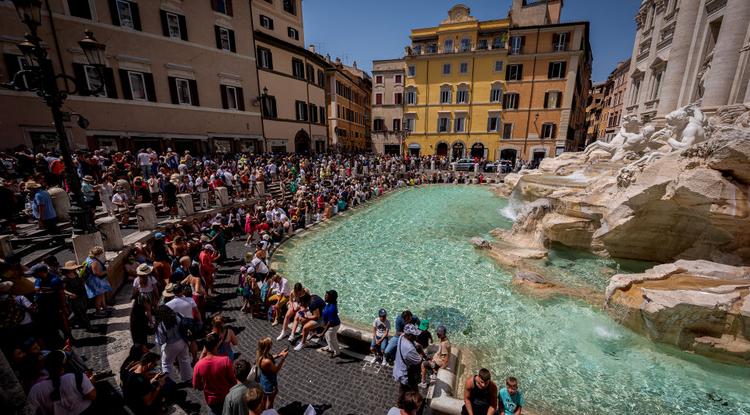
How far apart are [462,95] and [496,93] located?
3758 mm

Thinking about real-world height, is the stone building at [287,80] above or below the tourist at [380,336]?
above

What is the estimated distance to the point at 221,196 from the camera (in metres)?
13.3

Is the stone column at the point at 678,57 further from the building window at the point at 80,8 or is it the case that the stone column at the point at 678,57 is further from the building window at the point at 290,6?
the building window at the point at 80,8

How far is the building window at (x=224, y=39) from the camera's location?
20.1 meters

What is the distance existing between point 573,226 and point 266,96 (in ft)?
70.2

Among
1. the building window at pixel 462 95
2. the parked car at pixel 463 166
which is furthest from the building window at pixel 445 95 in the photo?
the parked car at pixel 463 166

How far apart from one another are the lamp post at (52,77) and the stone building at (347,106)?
2909 cm

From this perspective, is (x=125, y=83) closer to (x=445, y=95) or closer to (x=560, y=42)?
(x=445, y=95)

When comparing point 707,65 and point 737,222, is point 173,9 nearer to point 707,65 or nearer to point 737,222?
point 737,222

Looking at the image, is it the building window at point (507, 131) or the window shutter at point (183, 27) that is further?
the building window at point (507, 131)

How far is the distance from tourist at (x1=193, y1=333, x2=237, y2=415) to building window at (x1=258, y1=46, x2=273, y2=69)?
24235mm

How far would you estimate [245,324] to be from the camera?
6.53m

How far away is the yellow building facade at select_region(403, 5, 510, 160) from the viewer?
33406 millimetres

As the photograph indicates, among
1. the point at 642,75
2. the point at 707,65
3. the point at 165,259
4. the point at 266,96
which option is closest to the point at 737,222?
the point at 707,65
